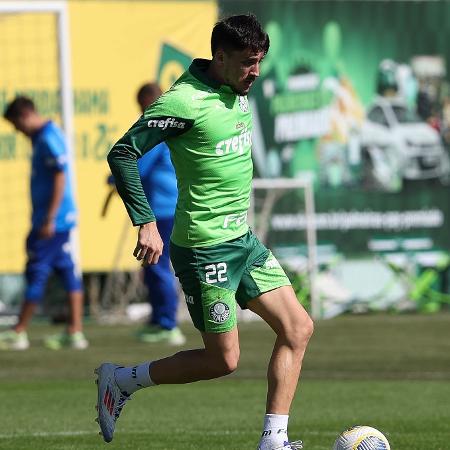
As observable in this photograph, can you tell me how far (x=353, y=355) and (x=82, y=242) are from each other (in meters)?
6.36

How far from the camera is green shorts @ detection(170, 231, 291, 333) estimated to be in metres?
7.52

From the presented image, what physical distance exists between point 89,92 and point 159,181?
5.49 metres

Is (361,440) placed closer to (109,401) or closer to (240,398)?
(109,401)

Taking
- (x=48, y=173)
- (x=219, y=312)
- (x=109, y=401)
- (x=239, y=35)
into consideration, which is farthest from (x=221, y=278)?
(x=48, y=173)

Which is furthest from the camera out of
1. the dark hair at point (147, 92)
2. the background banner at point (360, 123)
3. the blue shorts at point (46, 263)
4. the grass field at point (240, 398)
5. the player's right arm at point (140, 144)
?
the background banner at point (360, 123)

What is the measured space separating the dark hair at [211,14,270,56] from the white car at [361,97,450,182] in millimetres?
13851

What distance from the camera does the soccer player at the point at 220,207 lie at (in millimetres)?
7344

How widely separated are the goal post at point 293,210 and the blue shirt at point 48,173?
17.8 feet

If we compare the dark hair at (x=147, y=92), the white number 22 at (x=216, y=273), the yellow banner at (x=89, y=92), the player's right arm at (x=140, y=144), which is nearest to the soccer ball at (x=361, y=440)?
the white number 22 at (x=216, y=273)

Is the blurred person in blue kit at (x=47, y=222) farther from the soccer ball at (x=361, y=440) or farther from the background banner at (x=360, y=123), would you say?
the soccer ball at (x=361, y=440)

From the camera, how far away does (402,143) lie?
21453 millimetres

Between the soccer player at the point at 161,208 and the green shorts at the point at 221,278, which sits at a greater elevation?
the green shorts at the point at 221,278

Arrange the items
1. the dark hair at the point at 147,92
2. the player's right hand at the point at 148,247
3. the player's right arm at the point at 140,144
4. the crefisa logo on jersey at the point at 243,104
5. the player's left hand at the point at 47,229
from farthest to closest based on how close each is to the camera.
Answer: the player's left hand at the point at 47,229 → the dark hair at the point at 147,92 → the crefisa logo on jersey at the point at 243,104 → the player's right arm at the point at 140,144 → the player's right hand at the point at 148,247

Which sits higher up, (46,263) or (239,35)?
(239,35)
